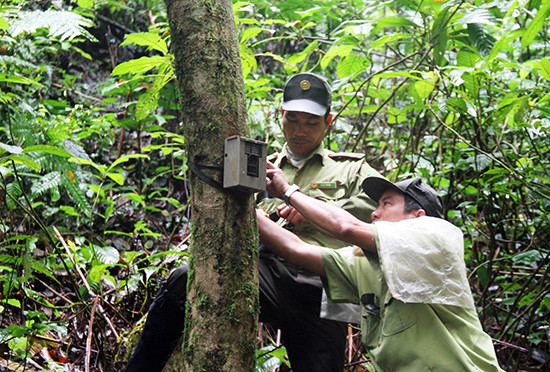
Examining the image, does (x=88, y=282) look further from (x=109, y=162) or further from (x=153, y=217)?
(x=109, y=162)

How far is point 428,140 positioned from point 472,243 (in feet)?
3.42

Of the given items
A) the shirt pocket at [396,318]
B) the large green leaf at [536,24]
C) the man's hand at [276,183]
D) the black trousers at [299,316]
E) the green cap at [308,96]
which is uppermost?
the large green leaf at [536,24]

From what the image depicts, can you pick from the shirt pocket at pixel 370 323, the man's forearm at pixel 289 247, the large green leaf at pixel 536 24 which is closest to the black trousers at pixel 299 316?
the man's forearm at pixel 289 247

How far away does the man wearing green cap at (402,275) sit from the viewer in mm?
2502

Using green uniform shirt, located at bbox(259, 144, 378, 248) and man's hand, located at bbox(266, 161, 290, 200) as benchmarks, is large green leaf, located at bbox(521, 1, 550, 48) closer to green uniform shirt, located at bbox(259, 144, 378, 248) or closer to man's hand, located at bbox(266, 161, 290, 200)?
green uniform shirt, located at bbox(259, 144, 378, 248)

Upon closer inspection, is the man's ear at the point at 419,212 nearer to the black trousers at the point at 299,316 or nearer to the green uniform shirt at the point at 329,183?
the green uniform shirt at the point at 329,183

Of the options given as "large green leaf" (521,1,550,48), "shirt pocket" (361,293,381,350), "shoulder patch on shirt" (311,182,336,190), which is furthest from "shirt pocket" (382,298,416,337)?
"large green leaf" (521,1,550,48)

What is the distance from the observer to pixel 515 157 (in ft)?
14.6

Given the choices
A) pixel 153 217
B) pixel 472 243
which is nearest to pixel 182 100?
pixel 472 243

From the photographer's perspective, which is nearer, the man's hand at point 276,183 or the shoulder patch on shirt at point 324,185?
the man's hand at point 276,183

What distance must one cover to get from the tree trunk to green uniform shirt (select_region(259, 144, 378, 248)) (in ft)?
3.59

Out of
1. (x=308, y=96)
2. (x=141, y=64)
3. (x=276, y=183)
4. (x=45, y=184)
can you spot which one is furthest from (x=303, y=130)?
(x=45, y=184)

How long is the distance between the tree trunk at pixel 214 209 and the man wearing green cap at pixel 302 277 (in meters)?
0.82

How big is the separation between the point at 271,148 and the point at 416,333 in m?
2.86
